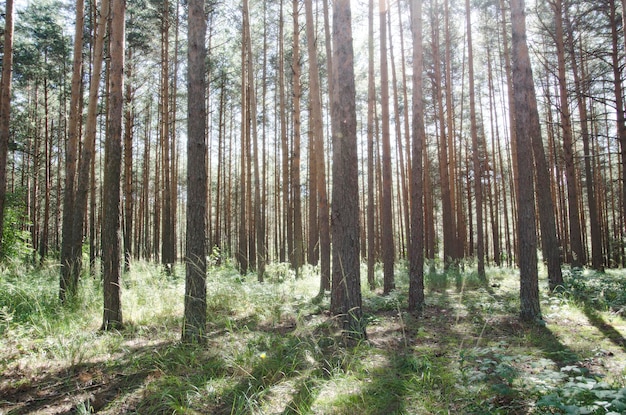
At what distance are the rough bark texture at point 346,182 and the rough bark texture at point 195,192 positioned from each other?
6.26 feet

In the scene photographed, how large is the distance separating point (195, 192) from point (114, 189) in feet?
5.69

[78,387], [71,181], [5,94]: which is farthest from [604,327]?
[5,94]

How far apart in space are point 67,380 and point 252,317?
303 cm

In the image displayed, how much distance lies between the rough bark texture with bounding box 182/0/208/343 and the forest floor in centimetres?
45

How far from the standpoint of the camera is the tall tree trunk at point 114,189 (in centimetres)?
562

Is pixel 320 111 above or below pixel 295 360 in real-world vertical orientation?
above

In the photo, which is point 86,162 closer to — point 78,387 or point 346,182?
point 78,387

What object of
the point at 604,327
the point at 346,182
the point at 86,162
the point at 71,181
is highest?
the point at 86,162

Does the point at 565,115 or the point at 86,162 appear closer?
the point at 86,162

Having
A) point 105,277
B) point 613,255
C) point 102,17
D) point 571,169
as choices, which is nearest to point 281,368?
point 105,277

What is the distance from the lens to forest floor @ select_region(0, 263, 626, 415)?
320cm

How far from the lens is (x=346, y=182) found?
209 inches

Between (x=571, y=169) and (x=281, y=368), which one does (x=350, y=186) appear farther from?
(x=571, y=169)

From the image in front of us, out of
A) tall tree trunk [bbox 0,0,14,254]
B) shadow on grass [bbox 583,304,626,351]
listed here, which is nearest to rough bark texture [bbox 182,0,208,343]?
tall tree trunk [bbox 0,0,14,254]
